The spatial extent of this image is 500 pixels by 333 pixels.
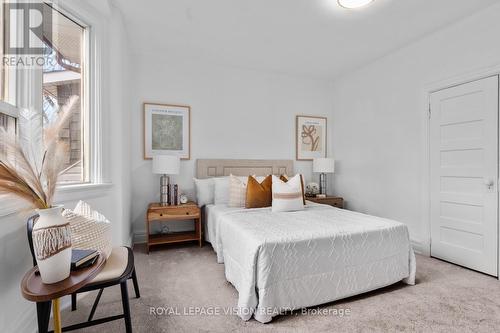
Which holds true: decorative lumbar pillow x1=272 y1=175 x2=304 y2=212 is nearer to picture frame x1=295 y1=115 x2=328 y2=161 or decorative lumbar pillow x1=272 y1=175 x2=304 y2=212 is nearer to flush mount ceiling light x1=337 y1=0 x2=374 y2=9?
picture frame x1=295 y1=115 x2=328 y2=161

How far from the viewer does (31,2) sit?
5.55 feet

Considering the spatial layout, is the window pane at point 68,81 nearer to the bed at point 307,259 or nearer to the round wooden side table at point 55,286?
the round wooden side table at point 55,286

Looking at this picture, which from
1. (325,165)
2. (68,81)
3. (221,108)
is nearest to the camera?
(68,81)

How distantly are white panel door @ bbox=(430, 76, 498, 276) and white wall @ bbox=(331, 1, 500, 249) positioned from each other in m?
0.18

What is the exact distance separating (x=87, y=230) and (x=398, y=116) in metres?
3.82

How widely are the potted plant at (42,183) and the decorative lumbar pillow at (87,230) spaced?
1.59 ft

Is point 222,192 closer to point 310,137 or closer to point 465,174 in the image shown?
point 310,137

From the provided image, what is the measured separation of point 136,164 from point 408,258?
346 centimetres

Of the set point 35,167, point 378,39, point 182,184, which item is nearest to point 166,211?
point 182,184

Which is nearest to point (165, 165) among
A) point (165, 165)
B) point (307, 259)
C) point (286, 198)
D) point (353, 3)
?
point (165, 165)

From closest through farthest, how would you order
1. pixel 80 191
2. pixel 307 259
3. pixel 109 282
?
pixel 109 282
pixel 307 259
pixel 80 191

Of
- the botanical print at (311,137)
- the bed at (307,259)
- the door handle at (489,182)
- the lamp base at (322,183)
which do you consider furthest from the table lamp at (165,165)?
the door handle at (489,182)

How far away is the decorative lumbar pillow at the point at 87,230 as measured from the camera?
1599 mm

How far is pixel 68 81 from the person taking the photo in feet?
7.13
